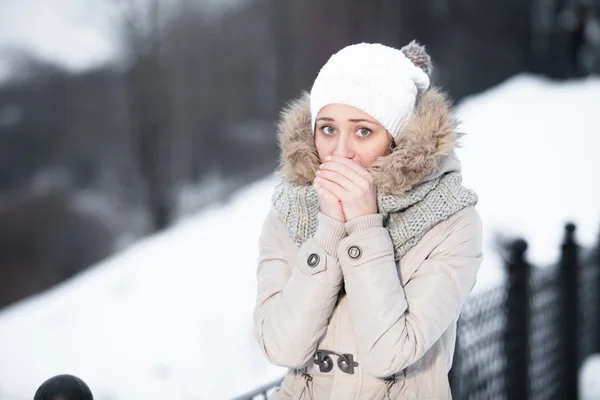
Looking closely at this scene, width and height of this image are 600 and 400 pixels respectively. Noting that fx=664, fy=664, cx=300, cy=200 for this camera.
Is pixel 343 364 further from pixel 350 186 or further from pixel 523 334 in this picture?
pixel 523 334

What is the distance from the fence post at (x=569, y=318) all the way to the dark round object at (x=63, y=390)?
2923mm

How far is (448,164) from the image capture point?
135 cm

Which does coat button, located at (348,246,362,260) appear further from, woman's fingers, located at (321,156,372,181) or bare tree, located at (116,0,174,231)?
bare tree, located at (116,0,174,231)

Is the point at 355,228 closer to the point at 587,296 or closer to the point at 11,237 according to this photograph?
the point at 587,296

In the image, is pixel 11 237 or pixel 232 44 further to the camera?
pixel 232 44

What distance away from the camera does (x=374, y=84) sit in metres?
1.33

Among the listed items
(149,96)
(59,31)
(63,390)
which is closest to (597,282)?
(149,96)

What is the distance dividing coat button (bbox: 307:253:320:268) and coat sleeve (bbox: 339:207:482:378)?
5cm

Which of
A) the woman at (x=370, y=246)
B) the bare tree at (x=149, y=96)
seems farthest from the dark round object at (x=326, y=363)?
the bare tree at (x=149, y=96)

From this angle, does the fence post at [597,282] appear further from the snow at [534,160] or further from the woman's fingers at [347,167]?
the woman's fingers at [347,167]

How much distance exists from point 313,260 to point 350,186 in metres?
0.16

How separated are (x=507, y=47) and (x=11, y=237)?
6149mm

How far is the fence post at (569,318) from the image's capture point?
11.5 ft

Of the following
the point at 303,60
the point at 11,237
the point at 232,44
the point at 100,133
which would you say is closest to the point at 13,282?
the point at 11,237
